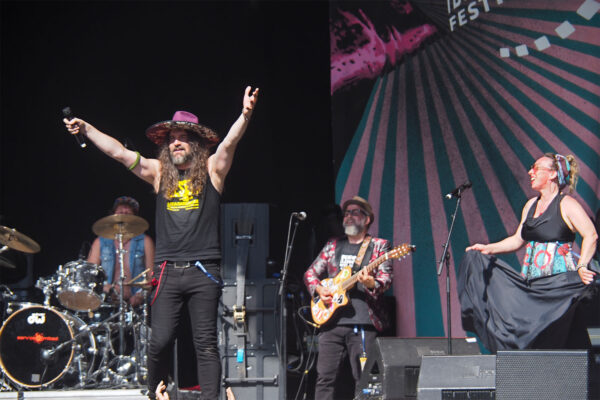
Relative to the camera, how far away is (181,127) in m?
4.30

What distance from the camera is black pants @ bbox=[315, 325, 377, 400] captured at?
5125 millimetres

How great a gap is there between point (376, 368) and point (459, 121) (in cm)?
231

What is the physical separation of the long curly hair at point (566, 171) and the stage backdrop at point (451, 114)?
50 millimetres

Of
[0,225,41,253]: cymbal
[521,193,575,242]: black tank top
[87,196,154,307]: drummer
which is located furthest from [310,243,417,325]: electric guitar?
[0,225,41,253]: cymbal

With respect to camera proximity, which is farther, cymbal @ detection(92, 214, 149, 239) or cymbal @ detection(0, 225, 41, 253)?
cymbal @ detection(92, 214, 149, 239)

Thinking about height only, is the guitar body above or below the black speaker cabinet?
below

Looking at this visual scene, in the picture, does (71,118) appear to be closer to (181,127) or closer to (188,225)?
(181,127)

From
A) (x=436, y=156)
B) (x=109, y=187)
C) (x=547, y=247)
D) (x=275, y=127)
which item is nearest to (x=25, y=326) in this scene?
(x=109, y=187)

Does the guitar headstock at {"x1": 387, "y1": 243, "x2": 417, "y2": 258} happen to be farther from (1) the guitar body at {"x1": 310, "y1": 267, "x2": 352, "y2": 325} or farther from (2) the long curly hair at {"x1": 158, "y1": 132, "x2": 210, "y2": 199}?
(2) the long curly hair at {"x1": 158, "y1": 132, "x2": 210, "y2": 199}

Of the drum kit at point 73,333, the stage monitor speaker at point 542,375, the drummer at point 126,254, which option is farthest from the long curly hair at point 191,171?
the drummer at point 126,254

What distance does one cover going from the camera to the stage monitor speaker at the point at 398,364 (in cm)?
461

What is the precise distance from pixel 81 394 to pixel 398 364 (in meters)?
2.73

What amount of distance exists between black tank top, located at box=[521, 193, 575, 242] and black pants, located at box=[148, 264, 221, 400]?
2389 millimetres

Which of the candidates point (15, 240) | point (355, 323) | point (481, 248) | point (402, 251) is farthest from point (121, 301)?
point (481, 248)
